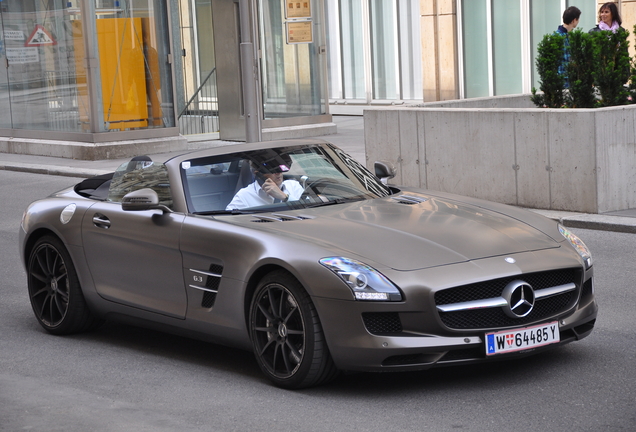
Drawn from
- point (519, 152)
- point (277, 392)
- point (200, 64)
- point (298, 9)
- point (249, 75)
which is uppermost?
point (298, 9)

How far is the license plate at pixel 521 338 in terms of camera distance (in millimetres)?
5410

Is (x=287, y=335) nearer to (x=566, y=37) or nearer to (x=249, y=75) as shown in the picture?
(x=566, y=37)

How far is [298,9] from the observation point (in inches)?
907

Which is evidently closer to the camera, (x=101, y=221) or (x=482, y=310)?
(x=482, y=310)

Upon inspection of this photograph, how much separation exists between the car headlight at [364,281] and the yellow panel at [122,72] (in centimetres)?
1594

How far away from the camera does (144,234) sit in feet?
21.7

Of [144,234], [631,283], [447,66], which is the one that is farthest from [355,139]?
[144,234]

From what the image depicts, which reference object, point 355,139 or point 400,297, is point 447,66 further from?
point 400,297

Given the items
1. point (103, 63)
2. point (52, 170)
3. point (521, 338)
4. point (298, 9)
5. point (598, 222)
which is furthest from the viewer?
point (298, 9)

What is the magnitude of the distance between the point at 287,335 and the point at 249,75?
31.1 feet

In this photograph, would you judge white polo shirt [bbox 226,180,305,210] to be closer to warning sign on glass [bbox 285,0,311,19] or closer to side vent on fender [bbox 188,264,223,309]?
side vent on fender [bbox 188,264,223,309]

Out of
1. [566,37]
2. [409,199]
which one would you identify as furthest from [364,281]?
[566,37]

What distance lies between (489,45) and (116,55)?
962 cm

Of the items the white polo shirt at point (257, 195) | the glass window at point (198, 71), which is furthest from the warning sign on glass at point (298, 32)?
the white polo shirt at point (257, 195)
